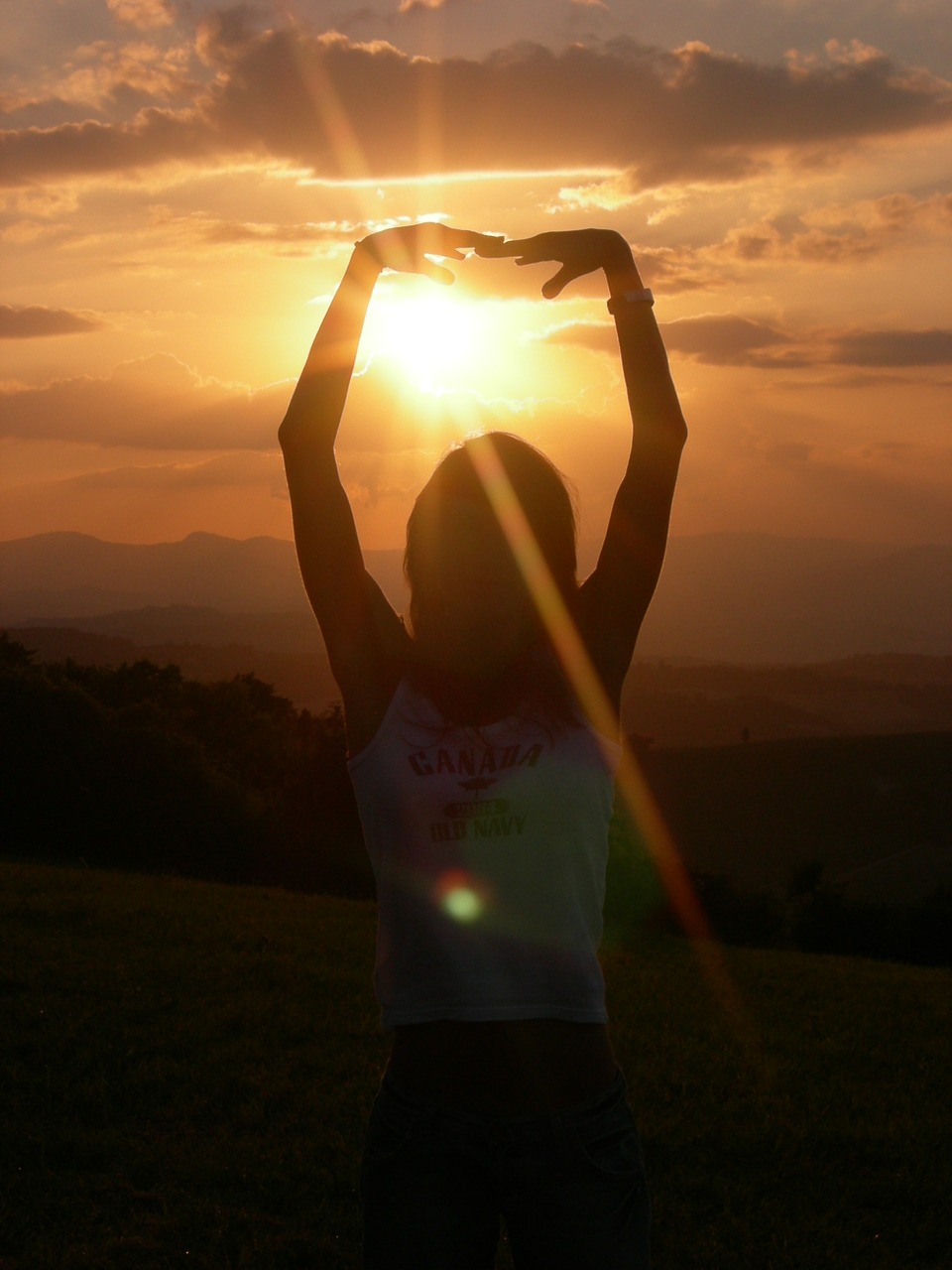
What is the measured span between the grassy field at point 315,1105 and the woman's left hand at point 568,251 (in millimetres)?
4358

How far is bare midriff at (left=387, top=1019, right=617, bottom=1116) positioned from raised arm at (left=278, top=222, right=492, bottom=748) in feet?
2.05

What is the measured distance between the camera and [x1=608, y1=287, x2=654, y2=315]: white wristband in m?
2.81

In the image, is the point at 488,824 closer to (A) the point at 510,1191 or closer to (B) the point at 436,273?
(A) the point at 510,1191

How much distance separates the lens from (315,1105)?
23.5ft

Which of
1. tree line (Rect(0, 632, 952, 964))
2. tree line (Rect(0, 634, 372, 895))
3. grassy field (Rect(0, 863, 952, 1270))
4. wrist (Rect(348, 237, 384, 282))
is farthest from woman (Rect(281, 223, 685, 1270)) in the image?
tree line (Rect(0, 634, 372, 895))

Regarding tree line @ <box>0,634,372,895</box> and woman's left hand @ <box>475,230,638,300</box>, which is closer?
woman's left hand @ <box>475,230,638,300</box>

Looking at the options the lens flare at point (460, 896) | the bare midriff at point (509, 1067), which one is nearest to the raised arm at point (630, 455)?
the lens flare at point (460, 896)

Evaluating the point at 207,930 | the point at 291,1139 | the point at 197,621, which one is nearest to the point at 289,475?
the point at 291,1139

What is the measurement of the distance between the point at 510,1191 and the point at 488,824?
2.22 feet

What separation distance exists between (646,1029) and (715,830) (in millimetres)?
52522

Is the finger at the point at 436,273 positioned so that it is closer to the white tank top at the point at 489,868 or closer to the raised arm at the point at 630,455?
the raised arm at the point at 630,455

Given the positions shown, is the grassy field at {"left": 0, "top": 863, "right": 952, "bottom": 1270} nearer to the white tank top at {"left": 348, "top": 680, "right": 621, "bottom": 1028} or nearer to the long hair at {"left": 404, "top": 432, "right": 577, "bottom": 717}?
the white tank top at {"left": 348, "top": 680, "right": 621, "bottom": 1028}

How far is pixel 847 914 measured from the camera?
20.2 metres

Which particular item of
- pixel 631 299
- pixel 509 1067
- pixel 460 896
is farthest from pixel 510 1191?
pixel 631 299
